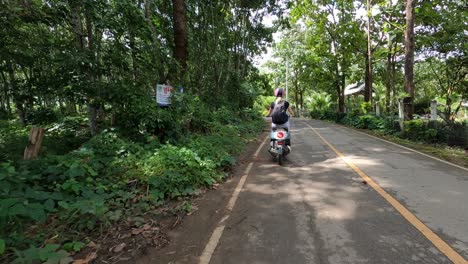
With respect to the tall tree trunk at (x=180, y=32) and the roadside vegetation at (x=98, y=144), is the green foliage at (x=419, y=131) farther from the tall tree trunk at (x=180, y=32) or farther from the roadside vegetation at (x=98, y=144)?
the tall tree trunk at (x=180, y=32)

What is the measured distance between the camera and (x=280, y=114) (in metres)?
8.31

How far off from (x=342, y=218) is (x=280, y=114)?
14.4ft

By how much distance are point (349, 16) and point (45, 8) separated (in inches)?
963

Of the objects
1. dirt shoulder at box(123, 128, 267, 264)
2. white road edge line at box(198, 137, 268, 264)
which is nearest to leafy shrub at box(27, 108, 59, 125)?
dirt shoulder at box(123, 128, 267, 264)

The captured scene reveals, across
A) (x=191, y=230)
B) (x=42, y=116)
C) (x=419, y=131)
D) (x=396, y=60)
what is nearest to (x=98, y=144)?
(x=191, y=230)

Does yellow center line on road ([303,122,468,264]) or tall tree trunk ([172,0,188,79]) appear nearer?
yellow center line on road ([303,122,468,264])

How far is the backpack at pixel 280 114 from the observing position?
8320 mm

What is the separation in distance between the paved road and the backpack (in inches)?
59.8

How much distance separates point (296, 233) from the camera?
12.8 feet

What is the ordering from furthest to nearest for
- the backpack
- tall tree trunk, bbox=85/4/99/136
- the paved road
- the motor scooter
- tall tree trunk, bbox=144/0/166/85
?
tall tree trunk, bbox=144/0/166/85 → the backpack → the motor scooter → tall tree trunk, bbox=85/4/99/136 → the paved road

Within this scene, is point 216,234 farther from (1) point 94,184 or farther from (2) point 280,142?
(2) point 280,142

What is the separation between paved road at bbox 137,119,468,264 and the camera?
3348 millimetres

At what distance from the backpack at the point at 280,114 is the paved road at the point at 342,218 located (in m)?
1.52

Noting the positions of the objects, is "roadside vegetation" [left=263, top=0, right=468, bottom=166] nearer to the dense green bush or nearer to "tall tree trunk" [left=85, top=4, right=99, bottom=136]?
the dense green bush
